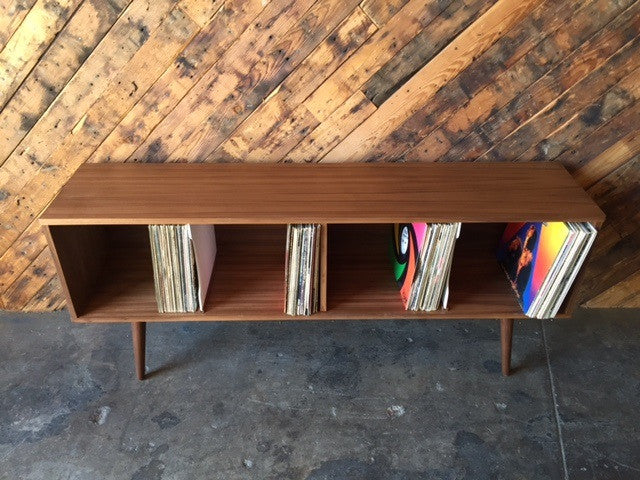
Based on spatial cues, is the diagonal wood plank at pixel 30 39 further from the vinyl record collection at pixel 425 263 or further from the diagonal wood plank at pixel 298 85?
the vinyl record collection at pixel 425 263

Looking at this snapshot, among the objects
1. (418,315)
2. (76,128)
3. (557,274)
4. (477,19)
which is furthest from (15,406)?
(477,19)

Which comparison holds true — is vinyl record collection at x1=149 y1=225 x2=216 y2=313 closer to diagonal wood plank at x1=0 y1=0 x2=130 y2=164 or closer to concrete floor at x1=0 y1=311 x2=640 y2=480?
concrete floor at x1=0 y1=311 x2=640 y2=480

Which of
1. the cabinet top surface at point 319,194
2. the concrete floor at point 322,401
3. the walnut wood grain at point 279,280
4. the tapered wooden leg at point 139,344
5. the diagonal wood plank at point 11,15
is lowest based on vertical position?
the concrete floor at point 322,401

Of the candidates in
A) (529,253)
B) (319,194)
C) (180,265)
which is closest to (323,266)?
(319,194)

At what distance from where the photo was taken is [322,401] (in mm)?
1804

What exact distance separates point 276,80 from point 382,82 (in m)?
0.31

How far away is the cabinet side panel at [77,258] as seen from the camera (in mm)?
1497

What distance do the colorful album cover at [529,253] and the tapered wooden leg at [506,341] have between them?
101 millimetres

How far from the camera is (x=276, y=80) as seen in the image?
1.63 m

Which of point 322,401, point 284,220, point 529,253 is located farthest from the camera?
point 322,401

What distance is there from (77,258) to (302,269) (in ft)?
2.14

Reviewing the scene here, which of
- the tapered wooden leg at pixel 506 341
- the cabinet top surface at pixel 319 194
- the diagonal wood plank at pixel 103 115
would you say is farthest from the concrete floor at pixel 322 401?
the cabinet top surface at pixel 319 194

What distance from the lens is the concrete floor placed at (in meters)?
1.63

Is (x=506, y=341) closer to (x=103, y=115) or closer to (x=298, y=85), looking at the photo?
(x=298, y=85)
